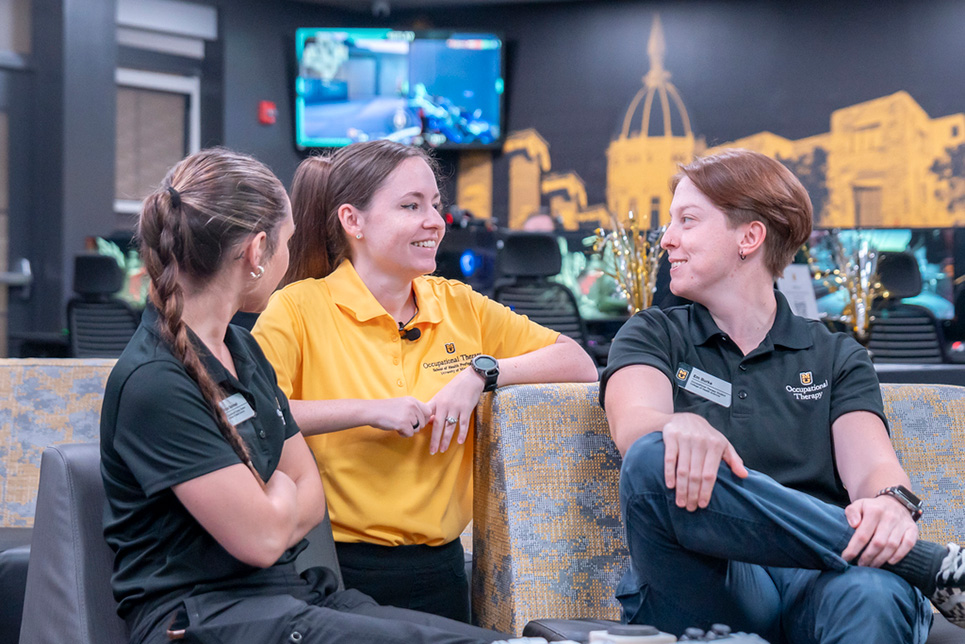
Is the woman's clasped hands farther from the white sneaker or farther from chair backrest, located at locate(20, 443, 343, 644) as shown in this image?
the white sneaker

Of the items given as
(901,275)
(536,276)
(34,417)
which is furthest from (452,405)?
(901,275)

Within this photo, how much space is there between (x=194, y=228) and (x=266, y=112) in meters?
6.70

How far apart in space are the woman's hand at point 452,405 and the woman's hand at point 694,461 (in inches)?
16.4

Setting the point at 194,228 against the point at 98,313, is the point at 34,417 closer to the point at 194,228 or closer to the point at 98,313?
the point at 194,228

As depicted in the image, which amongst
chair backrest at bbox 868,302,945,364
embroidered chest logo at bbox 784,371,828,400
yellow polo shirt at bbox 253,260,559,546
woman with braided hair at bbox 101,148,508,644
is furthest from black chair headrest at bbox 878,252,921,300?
woman with braided hair at bbox 101,148,508,644

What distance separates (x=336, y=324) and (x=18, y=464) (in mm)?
1032

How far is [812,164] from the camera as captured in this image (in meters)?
7.29

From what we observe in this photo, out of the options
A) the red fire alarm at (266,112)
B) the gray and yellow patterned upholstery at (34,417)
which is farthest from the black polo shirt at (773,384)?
the red fire alarm at (266,112)

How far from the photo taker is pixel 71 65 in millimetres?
6387

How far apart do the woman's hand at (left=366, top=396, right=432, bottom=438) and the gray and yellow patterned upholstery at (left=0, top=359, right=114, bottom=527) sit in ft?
3.23

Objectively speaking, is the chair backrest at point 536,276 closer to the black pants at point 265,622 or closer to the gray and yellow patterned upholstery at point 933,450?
the gray and yellow patterned upholstery at point 933,450

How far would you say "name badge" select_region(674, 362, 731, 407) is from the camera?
153cm

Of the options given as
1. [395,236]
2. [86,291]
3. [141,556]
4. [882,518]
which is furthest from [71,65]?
Answer: [882,518]

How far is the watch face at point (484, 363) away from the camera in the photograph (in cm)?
164
